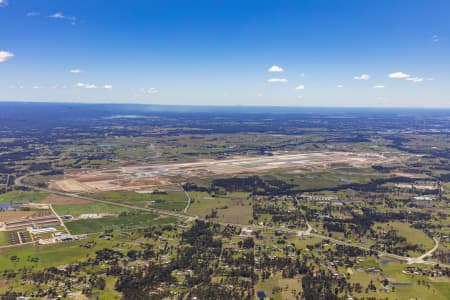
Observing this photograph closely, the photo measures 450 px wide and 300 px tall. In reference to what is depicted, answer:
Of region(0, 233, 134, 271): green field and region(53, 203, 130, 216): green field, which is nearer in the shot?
region(0, 233, 134, 271): green field

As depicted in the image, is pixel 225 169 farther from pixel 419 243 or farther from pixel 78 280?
pixel 78 280

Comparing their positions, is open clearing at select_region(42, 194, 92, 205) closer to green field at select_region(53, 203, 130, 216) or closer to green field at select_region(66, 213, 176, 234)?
green field at select_region(53, 203, 130, 216)

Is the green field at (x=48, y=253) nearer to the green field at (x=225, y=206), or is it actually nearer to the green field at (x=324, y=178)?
the green field at (x=225, y=206)

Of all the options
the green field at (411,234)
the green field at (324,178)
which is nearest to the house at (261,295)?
the green field at (411,234)

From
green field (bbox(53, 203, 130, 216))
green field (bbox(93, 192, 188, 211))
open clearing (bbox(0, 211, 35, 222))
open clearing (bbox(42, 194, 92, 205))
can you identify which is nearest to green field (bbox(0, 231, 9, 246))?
open clearing (bbox(0, 211, 35, 222))

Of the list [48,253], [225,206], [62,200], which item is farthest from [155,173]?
[48,253]
